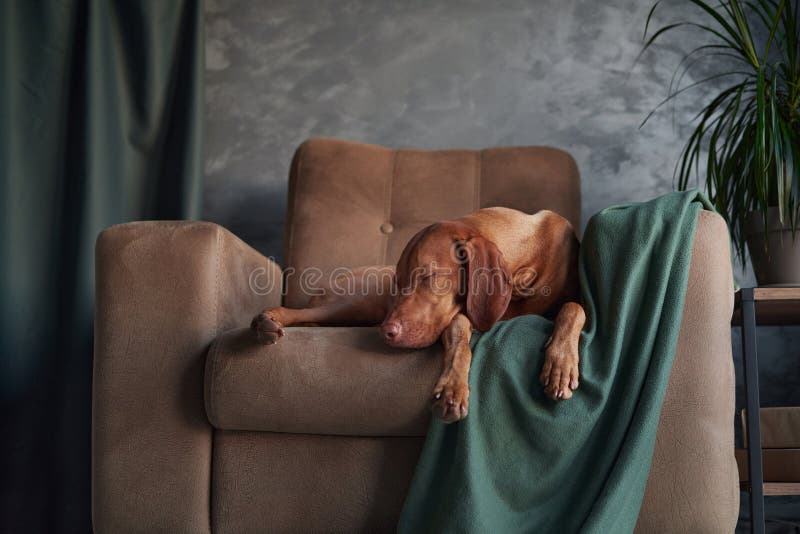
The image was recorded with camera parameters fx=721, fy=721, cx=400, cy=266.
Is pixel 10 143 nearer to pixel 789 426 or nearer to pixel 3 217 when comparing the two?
pixel 3 217

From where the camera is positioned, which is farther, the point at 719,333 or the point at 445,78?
the point at 445,78

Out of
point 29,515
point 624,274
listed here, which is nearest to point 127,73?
point 29,515

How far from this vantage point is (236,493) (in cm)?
157

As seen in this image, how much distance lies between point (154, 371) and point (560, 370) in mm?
900

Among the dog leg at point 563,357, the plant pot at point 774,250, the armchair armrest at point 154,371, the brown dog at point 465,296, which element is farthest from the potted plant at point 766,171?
the armchair armrest at point 154,371

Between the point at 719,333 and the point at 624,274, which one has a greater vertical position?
the point at 624,274

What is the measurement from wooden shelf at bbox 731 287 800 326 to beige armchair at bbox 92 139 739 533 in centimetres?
46

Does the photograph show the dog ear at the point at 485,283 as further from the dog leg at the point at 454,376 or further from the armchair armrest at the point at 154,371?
the armchair armrest at the point at 154,371

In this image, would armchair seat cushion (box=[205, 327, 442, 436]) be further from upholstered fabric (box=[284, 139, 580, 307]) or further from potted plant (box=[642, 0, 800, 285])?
potted plant (box=[642, 0, 800, 285])

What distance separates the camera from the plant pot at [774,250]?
7.04ft

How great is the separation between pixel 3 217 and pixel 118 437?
117 cm

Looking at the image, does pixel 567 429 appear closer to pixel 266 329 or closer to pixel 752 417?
pixel 266 329

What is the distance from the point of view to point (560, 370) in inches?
56.9

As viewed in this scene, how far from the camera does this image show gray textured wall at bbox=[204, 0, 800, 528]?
291 centimetres
